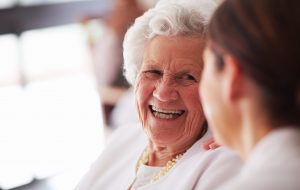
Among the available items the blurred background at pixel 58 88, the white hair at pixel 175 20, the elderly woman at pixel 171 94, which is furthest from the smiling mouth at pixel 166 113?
the blurred background at pixel 58 88

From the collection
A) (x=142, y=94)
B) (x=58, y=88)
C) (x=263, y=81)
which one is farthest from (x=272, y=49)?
(x=58, y=88)

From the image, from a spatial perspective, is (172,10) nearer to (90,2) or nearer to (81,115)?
(81,115)

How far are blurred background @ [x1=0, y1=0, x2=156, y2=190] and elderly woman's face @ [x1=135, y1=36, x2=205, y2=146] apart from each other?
139 centimetres

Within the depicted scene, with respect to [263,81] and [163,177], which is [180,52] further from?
[263,81]

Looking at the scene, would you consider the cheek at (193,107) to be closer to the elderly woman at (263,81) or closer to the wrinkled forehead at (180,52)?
the wrinkled forehead at (180,52)

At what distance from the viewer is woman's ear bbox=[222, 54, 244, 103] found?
839 mm

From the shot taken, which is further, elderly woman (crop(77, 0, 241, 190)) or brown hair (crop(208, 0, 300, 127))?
elderly woman (crop(77, 0, 241, 190))

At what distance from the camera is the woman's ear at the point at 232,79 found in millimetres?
839

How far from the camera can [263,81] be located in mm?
811

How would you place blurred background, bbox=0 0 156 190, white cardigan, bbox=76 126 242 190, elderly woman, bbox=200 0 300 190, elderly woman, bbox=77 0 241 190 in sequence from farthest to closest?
blurred background, bbox=0 0 156 190, elderly woman, bbox=77 0 241 190, white cardigan, bbox=76 126 242 190, elderly woman, bbox=200 0 300 190

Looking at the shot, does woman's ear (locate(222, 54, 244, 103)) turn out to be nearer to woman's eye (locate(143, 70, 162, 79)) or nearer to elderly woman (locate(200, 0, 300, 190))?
elderly woman (locate(200, 0, 300, 190))

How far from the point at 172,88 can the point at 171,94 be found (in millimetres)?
19

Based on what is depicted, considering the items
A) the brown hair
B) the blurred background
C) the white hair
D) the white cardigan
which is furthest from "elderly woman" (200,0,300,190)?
the blurred background

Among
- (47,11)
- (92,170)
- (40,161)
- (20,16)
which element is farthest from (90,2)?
(92,170)
